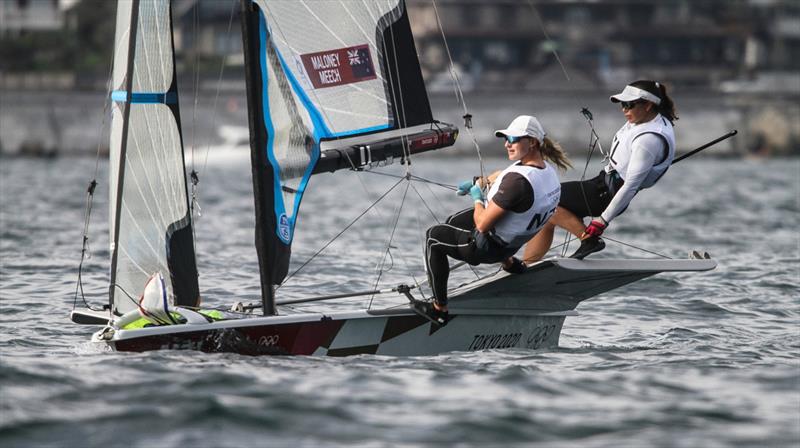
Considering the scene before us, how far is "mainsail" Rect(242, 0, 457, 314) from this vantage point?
10102 millimetres

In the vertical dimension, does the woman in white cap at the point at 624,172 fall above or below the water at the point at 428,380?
above

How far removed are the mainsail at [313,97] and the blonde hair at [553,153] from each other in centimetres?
122

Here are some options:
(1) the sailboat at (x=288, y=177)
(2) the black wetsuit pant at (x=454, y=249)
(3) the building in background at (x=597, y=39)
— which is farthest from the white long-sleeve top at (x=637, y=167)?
(3) the building in background at (x=597, y=39)

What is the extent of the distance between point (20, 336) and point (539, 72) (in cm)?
7020

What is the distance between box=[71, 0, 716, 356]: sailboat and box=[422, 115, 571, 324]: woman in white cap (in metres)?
0.30

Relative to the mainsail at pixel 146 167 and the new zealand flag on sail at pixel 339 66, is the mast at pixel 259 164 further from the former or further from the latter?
the mainsail at pixel 146 167

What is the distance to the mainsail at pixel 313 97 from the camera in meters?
10.1

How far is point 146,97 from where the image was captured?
34.0 feet

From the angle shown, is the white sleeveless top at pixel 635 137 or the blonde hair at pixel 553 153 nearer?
the blonde hair at pixel 553 153

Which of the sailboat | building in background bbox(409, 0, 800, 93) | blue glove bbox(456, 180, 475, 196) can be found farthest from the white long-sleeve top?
building in background bbox(409, 0, 800, 93)

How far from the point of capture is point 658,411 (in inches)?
325

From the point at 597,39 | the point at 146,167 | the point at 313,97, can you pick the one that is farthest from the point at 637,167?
the point at 597,39

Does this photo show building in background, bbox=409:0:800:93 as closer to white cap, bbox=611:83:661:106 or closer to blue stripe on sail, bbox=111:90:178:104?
white cap, bbox=611:83:661:106

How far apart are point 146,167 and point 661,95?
4323mm
